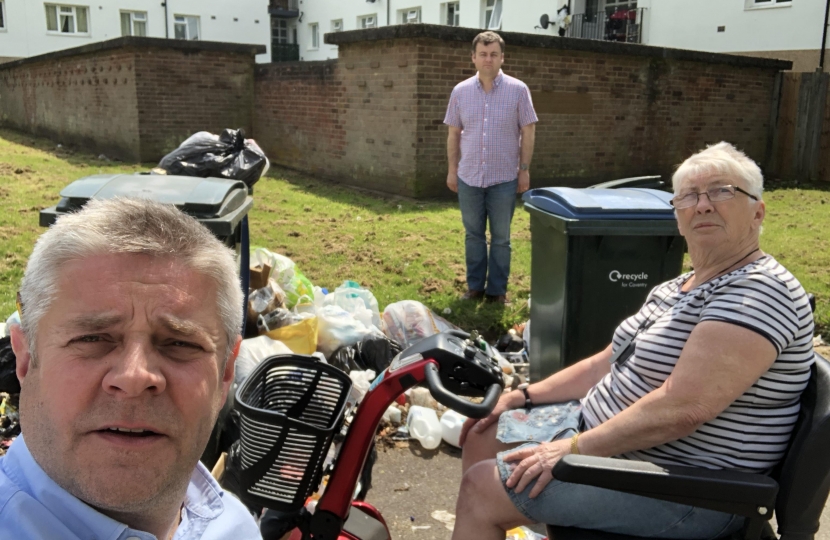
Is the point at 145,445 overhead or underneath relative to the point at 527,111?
underneath

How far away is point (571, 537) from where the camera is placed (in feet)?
6.87

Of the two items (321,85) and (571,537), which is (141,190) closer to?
(571,537)

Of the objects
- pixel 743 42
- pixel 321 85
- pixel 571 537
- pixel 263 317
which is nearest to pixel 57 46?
pixel 321 85

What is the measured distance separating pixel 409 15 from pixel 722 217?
2986 cm

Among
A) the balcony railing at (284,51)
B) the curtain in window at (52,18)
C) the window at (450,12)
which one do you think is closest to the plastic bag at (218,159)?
the window at (450,12)

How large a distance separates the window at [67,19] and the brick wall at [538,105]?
22551 millimetres

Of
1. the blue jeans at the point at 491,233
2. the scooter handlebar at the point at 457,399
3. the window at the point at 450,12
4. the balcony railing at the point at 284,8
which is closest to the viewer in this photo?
the scooter handlebar at the point at 457,399

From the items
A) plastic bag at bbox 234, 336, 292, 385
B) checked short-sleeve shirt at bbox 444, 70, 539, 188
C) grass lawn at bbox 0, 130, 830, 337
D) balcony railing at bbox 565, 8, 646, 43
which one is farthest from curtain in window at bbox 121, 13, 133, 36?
plastic bag at bbox 234, 336, 292, 385

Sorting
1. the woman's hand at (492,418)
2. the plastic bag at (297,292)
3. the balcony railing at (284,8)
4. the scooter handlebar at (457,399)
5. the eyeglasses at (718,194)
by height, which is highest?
the balcony railing at (284,8)

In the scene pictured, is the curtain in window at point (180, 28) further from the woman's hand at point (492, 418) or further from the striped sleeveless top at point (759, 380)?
the striped sleeveless top at point (759, 380)

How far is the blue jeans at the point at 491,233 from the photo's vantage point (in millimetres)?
5820

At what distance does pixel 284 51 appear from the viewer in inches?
1448

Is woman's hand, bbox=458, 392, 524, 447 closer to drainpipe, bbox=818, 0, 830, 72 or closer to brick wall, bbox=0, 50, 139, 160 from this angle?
brick wall, bbox=0, 50, 139, 160

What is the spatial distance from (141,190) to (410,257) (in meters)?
3.81
